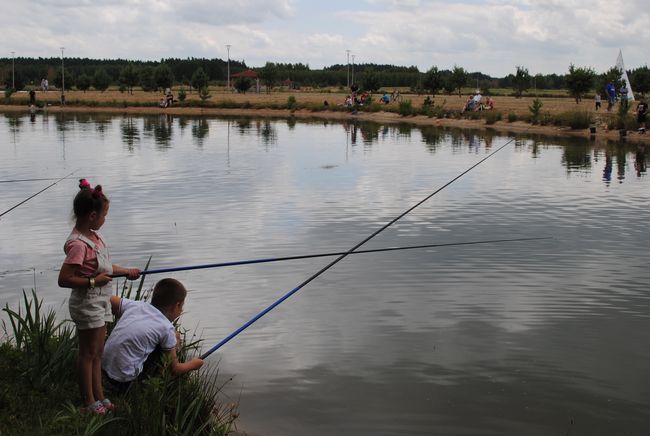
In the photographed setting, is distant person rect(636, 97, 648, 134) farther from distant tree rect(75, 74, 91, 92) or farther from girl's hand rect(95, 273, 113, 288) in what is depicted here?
distant tree rect(75, 74, 91, 92)

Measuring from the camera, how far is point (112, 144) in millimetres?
33281

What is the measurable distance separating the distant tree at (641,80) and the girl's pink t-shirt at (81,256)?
6942 centimetres

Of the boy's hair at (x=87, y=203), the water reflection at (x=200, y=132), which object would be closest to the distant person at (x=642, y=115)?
the water reflection at (x=200, y=132)

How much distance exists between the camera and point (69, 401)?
5516 millimetres

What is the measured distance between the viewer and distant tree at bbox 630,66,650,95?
2707 inches

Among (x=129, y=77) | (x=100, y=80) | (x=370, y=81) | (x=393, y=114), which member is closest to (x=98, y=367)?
(x=393, y=114)

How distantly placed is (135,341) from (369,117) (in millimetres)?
56084

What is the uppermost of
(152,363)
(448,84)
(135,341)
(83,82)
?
(83,82)

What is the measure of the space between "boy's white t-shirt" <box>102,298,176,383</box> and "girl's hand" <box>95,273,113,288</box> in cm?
32

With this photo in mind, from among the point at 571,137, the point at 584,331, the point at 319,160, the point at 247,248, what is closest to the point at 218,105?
the point at 571,137

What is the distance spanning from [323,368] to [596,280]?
4.79 metres

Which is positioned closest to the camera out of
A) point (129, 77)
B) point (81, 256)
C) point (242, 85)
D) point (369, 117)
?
point (81, 256)

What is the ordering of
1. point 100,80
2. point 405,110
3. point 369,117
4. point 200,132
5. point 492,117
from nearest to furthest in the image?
point 200,132 < point 492,117 < point 405,110 < point 369,117 < point 100,80

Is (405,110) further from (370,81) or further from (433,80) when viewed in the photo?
(370,81)
